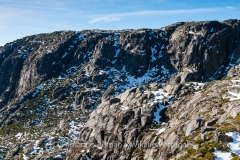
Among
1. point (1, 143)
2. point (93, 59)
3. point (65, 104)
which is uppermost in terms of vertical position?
point (93, 59)

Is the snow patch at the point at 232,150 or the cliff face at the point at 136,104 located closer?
the snow patch at the point at 232,150

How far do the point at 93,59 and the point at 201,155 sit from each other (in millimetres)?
165268

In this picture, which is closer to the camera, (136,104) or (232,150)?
(232,150)

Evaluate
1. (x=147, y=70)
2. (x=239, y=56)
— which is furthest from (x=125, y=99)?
(x=239, y=56)

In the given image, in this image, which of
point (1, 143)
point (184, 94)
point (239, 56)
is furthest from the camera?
point (239, 56)

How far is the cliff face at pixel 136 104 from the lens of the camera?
214 feet

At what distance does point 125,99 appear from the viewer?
319 feet

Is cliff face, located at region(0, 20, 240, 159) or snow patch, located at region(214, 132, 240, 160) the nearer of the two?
snow patch, located at region(214, 132, 240, 160)

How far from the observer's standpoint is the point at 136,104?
3538 inches

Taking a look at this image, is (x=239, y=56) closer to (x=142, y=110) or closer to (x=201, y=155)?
(x=142, y=110)

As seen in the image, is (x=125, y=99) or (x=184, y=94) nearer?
(x=184, y=94)

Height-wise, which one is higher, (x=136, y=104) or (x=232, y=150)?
(x=232, y=150)

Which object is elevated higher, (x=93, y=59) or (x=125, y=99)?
(x=93, y=59)

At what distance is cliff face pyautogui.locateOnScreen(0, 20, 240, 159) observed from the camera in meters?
65.2
